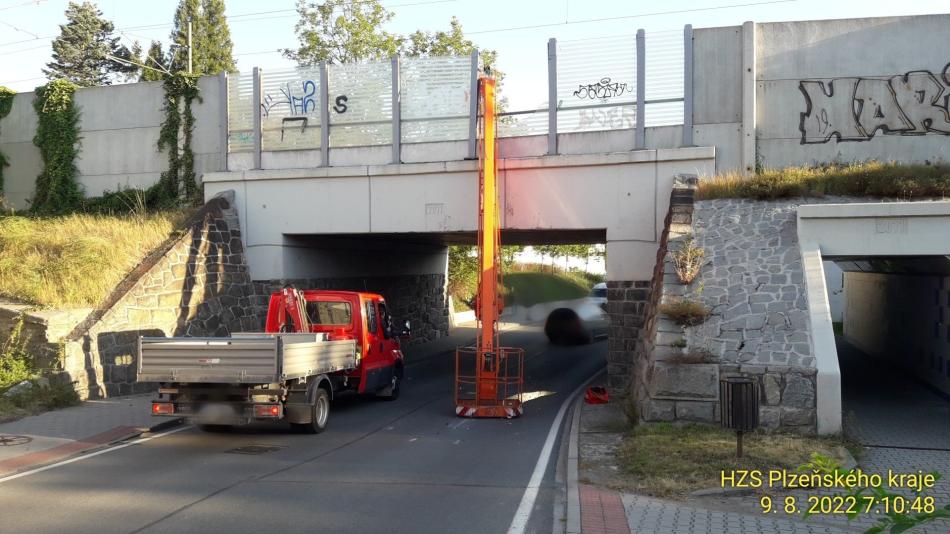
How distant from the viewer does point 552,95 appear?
59.4 feet

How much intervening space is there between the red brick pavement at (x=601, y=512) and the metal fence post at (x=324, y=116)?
13.2m

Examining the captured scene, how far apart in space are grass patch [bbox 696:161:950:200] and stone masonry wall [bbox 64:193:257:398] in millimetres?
11158

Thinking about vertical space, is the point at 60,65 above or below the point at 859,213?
above

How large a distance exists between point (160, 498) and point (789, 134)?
48.6 feet

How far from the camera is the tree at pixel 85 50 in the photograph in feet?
194

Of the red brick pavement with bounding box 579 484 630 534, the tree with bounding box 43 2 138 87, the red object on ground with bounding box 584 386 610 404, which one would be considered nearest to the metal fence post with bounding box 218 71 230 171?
the red object on ground with bounding box 584 386 610 404

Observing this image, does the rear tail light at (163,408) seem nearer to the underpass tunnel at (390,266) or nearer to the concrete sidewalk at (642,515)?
the concrete sidewalk at (642,515)

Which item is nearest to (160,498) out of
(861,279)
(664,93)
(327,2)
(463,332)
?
(664,93)

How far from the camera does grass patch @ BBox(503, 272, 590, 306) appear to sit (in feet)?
131

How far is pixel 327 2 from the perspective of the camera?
1297 inches

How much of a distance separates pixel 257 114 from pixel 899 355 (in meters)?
17.1

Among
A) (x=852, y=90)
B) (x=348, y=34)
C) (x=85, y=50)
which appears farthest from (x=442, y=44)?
(x=85, y=50)

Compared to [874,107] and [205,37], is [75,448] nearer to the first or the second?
[874,107]

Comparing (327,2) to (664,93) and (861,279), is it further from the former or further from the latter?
(861,279)
